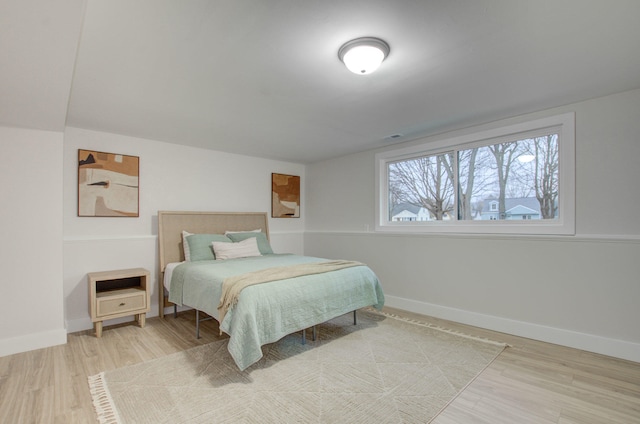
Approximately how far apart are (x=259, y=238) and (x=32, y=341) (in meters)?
2.56

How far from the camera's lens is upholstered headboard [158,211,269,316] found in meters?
3.87

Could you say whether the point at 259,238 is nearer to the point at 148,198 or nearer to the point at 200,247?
the point at 200,247

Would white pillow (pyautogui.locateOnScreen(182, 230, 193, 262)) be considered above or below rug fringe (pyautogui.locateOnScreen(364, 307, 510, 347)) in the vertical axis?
above

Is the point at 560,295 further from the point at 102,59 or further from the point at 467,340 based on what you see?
the point at 102,59

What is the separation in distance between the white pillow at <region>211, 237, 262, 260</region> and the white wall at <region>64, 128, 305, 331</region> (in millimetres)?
780

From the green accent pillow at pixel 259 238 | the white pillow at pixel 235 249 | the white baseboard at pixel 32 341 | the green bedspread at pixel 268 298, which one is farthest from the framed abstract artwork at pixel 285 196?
the white baseboard at pixel 32 341

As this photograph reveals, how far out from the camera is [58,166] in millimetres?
2979

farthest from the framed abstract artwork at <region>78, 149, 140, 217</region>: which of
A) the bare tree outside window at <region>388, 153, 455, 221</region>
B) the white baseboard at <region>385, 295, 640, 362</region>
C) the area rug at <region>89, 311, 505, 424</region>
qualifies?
the white baseboard at <region>385, 295, 640, 362</region>

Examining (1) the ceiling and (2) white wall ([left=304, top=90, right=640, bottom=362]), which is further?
(2) white wall ([left=304, top=90, right=640, bottom=362])

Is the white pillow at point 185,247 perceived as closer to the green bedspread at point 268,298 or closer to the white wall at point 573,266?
the green bedspread at point 268,298

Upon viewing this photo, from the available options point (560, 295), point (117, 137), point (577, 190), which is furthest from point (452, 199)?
point (117, 137)

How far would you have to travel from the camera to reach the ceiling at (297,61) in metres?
1.51

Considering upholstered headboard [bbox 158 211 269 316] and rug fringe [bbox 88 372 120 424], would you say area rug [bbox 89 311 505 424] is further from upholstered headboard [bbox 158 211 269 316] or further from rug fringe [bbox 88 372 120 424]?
upholstered headboard [bbox 158 211 269 316]

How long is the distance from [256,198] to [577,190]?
160 inches
